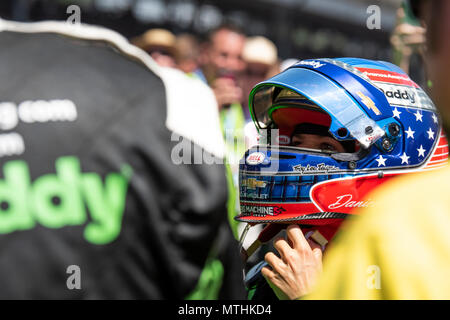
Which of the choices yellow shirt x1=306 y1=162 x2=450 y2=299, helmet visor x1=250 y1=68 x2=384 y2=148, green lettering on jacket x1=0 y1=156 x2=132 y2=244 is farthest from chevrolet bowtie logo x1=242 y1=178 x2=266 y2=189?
yellow shirt x1=306 y1=162 x2=450 y2=299

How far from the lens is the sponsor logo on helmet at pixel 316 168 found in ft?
6.23

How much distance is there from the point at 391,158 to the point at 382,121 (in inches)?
5.9

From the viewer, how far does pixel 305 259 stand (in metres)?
1.78

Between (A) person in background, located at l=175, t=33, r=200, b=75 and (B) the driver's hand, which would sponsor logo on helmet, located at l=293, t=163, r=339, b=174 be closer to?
(B) the driver's hand

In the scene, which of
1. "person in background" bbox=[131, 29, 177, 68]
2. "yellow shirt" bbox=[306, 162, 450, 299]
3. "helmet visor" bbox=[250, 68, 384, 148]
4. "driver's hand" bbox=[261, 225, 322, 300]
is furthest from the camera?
"person in background" bbox=[131, 29, 177, 68]

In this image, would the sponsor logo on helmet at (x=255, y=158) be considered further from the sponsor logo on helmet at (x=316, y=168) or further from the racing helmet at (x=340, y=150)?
the sponsor logo on helmet at (x=316, y=168)

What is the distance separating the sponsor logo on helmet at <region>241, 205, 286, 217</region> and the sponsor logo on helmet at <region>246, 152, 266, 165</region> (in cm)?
18

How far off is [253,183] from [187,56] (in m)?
3.34

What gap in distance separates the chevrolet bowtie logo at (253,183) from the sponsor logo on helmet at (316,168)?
0.50ft

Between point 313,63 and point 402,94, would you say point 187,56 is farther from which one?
point 402,94

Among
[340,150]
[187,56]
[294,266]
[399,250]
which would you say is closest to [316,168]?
[340,150]

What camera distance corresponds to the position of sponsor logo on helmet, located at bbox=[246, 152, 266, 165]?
199 centimetres

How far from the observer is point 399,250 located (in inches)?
20.8

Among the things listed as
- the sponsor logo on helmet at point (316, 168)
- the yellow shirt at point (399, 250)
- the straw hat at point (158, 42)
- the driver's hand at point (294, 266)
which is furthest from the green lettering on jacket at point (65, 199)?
the straw hat at point (158, 42)
